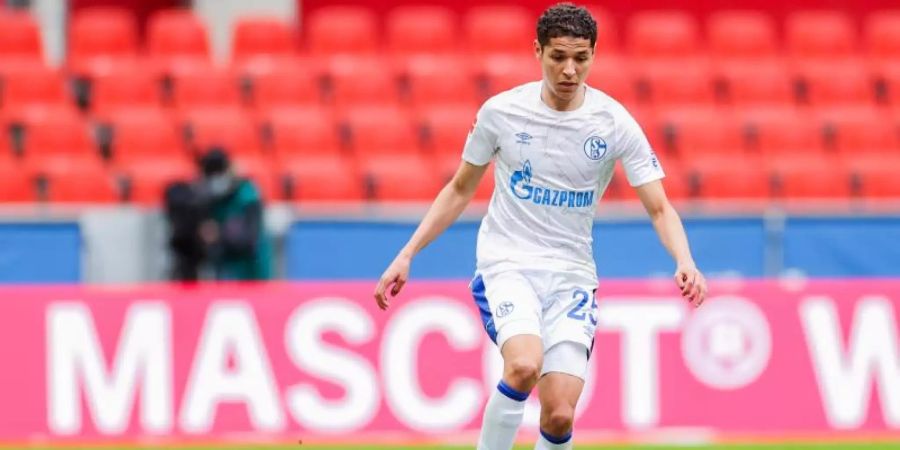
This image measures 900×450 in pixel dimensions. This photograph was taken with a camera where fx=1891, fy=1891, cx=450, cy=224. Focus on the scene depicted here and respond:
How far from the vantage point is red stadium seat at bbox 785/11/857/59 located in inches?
660

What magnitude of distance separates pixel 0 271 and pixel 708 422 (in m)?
4.95

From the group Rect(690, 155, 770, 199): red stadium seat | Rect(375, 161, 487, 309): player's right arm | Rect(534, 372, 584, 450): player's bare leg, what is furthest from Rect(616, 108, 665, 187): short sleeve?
Rect(690, 155, 770, 199): red stadium seat

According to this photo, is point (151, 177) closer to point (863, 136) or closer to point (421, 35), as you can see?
point (421, 35)

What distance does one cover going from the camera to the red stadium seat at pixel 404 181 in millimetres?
14047

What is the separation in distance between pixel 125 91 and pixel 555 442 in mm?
9134

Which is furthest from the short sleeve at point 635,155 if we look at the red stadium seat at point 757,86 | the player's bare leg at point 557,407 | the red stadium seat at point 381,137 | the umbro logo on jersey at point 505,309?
the red stadium seat at point 757,86

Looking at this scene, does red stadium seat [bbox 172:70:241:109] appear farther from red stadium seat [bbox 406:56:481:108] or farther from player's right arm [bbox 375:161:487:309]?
player's right arm [bbox 375:161:487:309]

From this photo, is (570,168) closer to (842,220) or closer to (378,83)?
(842,220)

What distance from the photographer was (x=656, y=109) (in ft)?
51.2

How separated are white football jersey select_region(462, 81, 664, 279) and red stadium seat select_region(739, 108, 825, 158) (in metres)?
8.51

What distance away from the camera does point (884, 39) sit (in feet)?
55.6

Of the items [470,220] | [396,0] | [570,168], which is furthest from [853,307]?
[396,0]

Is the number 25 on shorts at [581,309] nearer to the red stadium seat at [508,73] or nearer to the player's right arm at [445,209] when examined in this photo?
the player's right arm at [445,209]

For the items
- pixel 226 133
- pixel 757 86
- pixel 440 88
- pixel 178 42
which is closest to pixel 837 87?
pixel 757 86
